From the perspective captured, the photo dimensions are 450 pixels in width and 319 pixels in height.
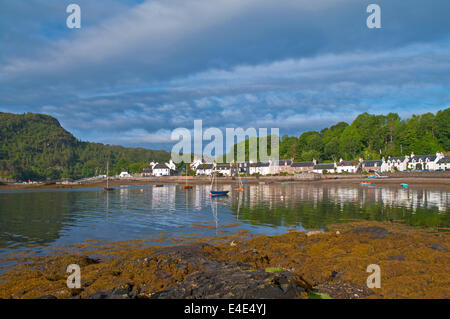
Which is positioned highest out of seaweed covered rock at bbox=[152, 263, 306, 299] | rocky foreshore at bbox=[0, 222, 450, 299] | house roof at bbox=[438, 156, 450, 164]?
house roof at bbox=[438, 156, 450, 164]

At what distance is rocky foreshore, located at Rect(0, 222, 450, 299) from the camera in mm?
11859

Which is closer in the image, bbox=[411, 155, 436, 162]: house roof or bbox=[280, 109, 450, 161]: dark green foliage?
bbox=[411, 155, 436, 162]: house roof

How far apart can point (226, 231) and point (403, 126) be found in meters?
180

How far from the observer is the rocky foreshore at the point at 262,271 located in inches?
467

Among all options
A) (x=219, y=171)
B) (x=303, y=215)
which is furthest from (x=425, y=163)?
(x=303, y=215)

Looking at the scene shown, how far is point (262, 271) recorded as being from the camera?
43.9ft

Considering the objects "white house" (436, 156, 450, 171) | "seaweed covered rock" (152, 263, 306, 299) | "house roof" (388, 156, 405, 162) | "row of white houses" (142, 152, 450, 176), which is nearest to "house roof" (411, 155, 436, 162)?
"row of white houses" (142, 152, 450, 176)

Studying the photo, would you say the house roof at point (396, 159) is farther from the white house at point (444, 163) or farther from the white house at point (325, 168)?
the white house at point (325, 168)

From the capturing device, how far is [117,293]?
11898 millimetres

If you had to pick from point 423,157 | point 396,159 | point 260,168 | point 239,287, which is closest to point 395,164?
point 396,159

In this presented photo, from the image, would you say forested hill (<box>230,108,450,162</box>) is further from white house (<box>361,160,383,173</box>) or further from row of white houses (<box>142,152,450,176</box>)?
white house (<box>361,160,383,173</box>)

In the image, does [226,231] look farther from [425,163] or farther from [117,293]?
[425,163]

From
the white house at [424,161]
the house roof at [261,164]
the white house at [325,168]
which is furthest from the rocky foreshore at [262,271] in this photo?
the house roof at [261,164]

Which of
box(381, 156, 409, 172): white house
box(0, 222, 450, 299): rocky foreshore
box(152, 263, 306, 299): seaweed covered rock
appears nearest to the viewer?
box(152, 263, 306, 299): seaweed covered rock
